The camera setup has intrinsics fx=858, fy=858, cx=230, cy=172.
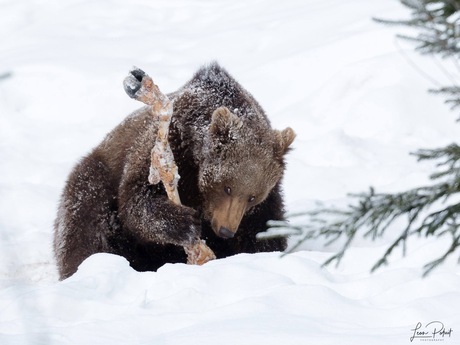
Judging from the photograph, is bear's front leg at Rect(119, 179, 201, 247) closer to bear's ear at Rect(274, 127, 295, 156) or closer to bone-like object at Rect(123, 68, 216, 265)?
bone-like object at Rect(123, 68, 216, 265)

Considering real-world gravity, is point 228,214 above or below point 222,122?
below

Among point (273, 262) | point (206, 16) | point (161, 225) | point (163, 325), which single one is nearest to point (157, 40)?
point (206, 16)

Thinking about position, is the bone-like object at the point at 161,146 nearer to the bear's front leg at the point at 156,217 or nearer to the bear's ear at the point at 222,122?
the bear's front leg at the point at 156,217

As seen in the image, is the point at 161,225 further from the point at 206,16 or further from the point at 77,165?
the point at 206,16

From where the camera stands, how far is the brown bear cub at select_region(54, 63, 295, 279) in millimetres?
5438

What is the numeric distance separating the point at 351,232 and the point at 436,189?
30cm

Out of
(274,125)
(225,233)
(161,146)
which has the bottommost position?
(274,125)

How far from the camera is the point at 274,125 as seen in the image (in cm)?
937

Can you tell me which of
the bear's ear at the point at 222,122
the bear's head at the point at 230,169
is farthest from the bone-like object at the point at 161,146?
the bear's ear at the point at 222,122

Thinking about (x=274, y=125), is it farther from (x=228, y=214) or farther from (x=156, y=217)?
(x=156, y=217)

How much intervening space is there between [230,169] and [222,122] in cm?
31

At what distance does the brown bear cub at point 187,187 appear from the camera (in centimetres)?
544

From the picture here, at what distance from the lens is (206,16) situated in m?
14.3
